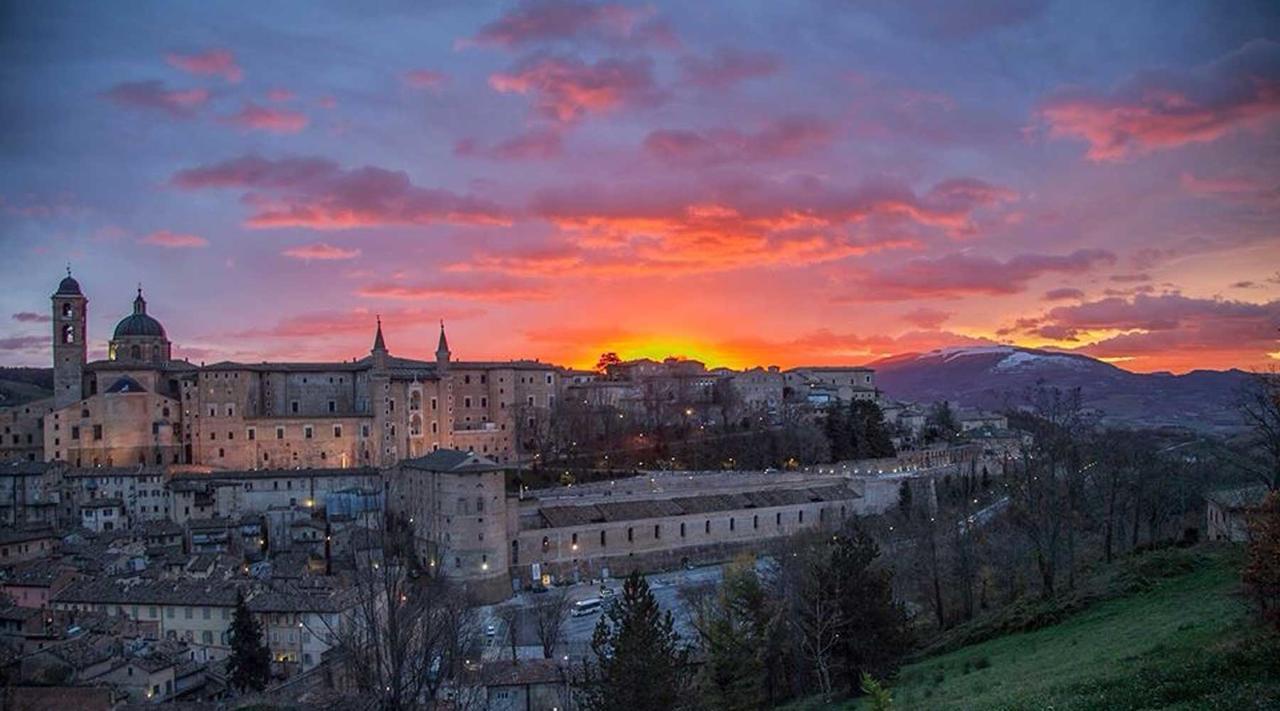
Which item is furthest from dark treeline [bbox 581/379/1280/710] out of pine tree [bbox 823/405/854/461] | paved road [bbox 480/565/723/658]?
pine tree [bbox 823/405/854/461]

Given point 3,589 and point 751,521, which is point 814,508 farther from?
point 3,589

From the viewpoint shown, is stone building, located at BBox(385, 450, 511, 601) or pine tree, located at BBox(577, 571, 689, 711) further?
stone building, located at BBox(385, 450, 511, 601)

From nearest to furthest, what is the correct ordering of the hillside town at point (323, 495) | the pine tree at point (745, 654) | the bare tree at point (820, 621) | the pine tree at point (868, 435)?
the bare tree at point (820, 621) < the pine tree at point (745, 654) < the hillside town at point (323, 495) < the pine tree at point (868, 435)

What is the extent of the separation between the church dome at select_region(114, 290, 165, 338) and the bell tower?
3.93 metres

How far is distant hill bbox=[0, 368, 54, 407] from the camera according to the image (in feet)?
212

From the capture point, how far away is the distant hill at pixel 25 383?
6462cm

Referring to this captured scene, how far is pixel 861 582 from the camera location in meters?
18.1

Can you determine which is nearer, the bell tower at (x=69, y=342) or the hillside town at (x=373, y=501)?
the hillside town at (x=373, y=501)

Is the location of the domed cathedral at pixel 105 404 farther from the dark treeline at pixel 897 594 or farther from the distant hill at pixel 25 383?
the dark treeline at pixel 897 594

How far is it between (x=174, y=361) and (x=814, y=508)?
3670cm

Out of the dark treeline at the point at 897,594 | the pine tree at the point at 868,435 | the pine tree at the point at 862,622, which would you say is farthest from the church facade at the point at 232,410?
the pine tree at the point at 862,622

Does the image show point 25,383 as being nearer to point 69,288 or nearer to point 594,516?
point 69,288

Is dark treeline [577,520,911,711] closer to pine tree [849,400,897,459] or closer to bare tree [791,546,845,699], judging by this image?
bare tree [791,546,845,699]

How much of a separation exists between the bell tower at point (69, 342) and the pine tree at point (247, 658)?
30.1 m
